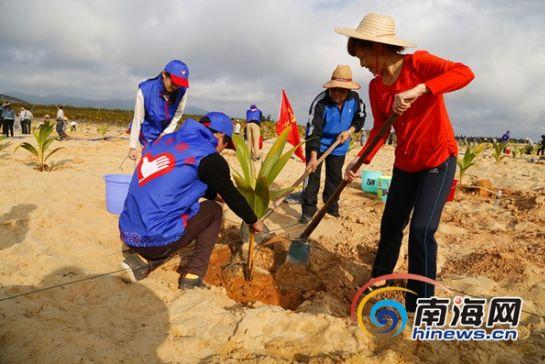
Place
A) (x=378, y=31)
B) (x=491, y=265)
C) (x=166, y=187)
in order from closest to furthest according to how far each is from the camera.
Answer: (x=378, y=31) < (x=166, y=187) < (x=491, y=265)

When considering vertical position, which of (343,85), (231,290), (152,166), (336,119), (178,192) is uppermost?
(343,85)

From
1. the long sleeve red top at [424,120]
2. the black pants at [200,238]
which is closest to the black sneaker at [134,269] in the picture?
the black pants at [200,238]

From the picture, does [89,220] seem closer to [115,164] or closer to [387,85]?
[387,85]

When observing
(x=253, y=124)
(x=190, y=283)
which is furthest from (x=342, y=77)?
(x=253, y=124)

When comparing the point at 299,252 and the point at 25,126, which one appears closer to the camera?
the point at 299,252

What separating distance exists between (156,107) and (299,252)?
1704 mm

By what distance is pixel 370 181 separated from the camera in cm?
498

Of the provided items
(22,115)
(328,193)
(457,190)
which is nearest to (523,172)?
(457,190)

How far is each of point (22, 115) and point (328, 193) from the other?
14.5 meters

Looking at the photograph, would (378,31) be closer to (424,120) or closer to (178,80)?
(424,120)

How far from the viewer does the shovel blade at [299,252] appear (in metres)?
2.55

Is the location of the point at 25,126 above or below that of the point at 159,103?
below

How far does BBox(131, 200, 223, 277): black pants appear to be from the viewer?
2.12 meters

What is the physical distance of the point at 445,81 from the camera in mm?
1554
